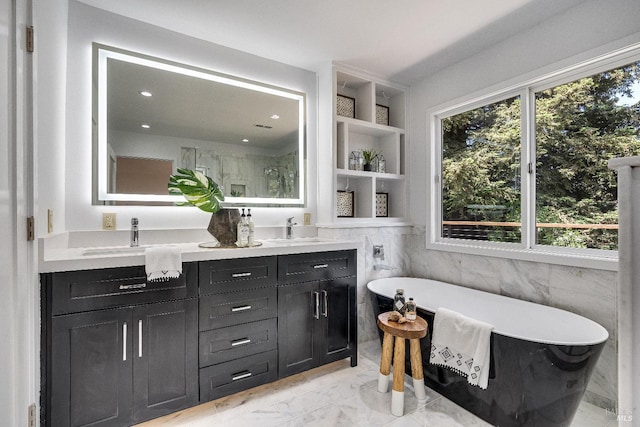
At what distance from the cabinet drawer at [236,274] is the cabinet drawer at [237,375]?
46cm

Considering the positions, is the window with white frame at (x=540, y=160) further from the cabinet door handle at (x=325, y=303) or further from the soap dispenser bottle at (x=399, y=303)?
the cabinet door handle at (x=325, y=303)

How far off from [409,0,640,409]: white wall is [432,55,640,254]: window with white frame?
14 cm

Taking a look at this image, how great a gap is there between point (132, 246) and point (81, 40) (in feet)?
4.56

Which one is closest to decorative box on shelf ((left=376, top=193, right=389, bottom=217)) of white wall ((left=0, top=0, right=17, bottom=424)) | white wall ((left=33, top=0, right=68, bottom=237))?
white wall ((left=33, top=0, right=68, bottom=237))

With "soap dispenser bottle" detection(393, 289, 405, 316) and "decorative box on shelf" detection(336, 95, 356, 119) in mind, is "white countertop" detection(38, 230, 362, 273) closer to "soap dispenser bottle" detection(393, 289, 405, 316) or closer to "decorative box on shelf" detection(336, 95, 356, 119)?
"soap dispenser bottle" detection(393, 289, 405, 316)

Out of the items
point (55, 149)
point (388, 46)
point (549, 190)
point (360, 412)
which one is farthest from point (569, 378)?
point (55, 149)

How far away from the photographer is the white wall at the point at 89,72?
1896 mm

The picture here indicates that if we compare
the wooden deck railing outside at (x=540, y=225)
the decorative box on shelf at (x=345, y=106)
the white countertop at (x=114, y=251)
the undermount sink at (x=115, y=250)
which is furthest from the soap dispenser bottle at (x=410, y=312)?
the decorative box on shelf at (x=345, y=106)

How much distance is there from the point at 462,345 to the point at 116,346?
191cm

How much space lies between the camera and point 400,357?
1.84 metres

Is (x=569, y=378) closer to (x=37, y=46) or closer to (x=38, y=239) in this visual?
(x=38, y=239)

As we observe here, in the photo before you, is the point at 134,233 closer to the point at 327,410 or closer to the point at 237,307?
the point at 237,307

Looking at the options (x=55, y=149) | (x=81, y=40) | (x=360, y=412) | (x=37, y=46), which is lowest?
(x=360, y=412)

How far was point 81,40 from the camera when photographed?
1.93 metres
